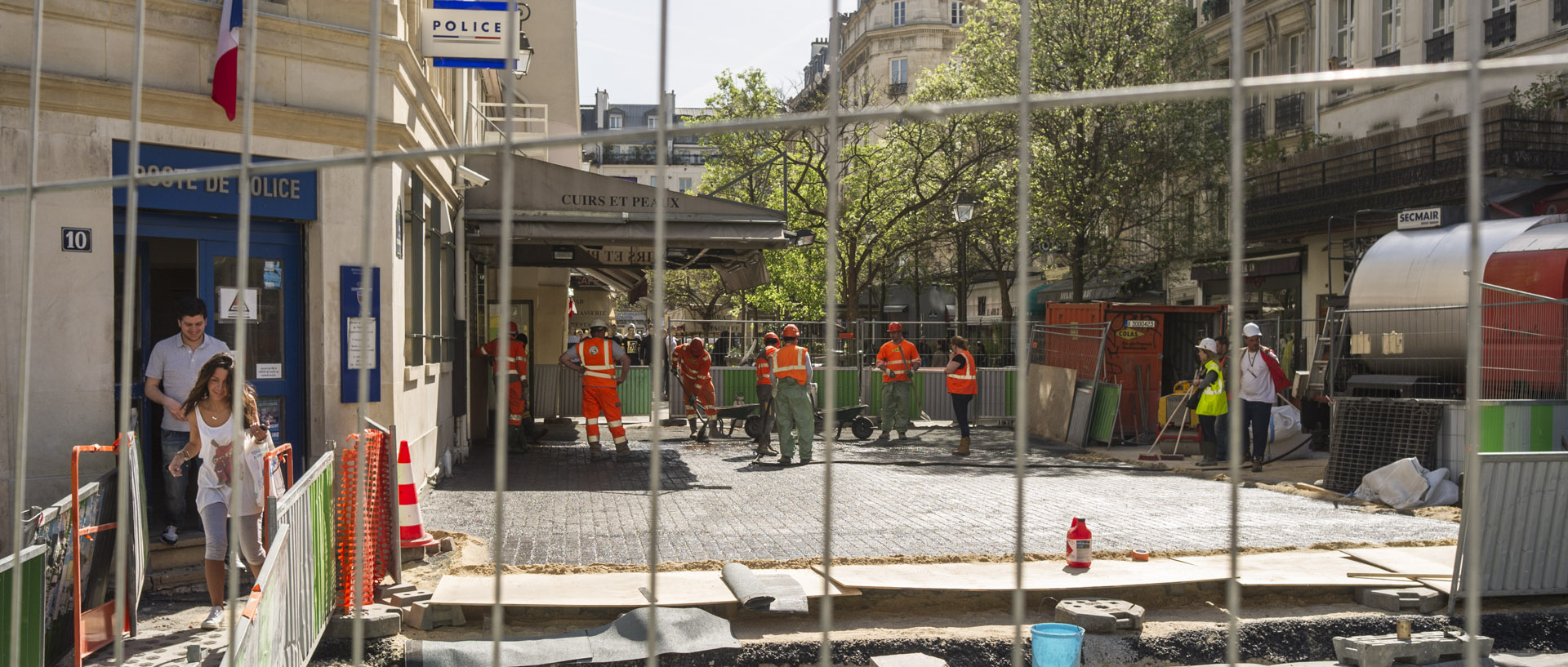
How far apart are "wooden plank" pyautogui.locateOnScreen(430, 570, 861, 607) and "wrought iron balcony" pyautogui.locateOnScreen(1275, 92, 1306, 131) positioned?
936 inches

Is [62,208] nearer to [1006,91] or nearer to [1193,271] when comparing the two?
[1006,91]

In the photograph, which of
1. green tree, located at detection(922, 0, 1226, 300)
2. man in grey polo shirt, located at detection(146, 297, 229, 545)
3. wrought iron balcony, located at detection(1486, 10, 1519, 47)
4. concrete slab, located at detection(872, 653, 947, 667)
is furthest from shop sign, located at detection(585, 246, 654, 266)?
wrought iron balcony, located at detection(1486, 10, 1519, 47)

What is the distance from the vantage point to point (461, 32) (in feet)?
34.0

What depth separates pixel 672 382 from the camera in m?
22.2

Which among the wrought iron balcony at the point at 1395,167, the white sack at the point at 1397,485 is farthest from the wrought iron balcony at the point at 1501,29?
the white sack at the point at 1397,485

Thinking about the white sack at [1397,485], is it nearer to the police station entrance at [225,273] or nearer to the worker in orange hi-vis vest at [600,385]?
the worker in orange hi-vis vest at [600,385]

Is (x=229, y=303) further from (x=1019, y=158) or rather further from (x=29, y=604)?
(x=1019, y=158)

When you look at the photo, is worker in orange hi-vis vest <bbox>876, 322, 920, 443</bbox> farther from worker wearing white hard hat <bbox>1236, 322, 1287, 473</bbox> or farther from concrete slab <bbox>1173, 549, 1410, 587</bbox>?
concrete slab <bbox>1173, 549, 1410, 587</bbox>

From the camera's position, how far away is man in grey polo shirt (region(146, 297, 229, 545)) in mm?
6949

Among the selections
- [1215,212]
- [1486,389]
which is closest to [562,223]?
[1486,389]

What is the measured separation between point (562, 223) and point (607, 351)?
1.70 meters

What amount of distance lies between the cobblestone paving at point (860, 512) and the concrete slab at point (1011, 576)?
69 cm

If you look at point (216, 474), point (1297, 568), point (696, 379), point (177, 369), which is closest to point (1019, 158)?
point (216, 474)

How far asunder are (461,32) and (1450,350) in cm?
1162
